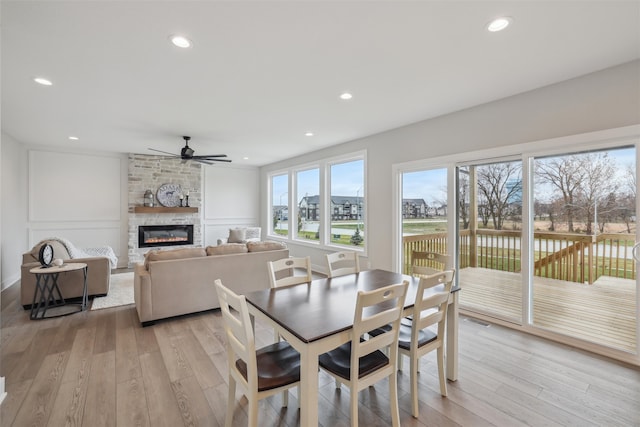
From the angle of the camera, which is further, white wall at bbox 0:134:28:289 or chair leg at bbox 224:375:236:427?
white wall at bbox 0:134:28:289

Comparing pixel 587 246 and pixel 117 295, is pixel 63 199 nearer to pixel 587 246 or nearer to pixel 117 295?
pixel 117 295

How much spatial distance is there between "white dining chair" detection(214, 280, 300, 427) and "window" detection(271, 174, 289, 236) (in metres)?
5.96

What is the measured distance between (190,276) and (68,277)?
6.61 feet

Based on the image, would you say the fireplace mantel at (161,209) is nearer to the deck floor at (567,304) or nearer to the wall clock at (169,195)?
the wall clock at (169,195)

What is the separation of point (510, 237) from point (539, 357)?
1381 mm

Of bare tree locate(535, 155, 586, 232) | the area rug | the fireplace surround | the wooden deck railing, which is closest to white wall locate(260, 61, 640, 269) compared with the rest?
bare tree locate(535, 155, 586, 232)

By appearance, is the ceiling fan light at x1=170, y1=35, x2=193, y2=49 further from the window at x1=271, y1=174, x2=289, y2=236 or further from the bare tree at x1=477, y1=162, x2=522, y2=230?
the window at x1=271, y1=174, x2=289, y2=236

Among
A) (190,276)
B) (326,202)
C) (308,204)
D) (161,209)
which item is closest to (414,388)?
(190,276)

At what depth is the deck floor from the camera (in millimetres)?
2805

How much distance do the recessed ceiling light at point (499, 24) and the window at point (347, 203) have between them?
343 centimetres

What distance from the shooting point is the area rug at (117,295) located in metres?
4.16

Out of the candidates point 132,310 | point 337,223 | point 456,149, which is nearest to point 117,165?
point 132,310

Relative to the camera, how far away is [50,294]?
387cm

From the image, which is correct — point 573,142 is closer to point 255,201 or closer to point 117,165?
point 255,201
